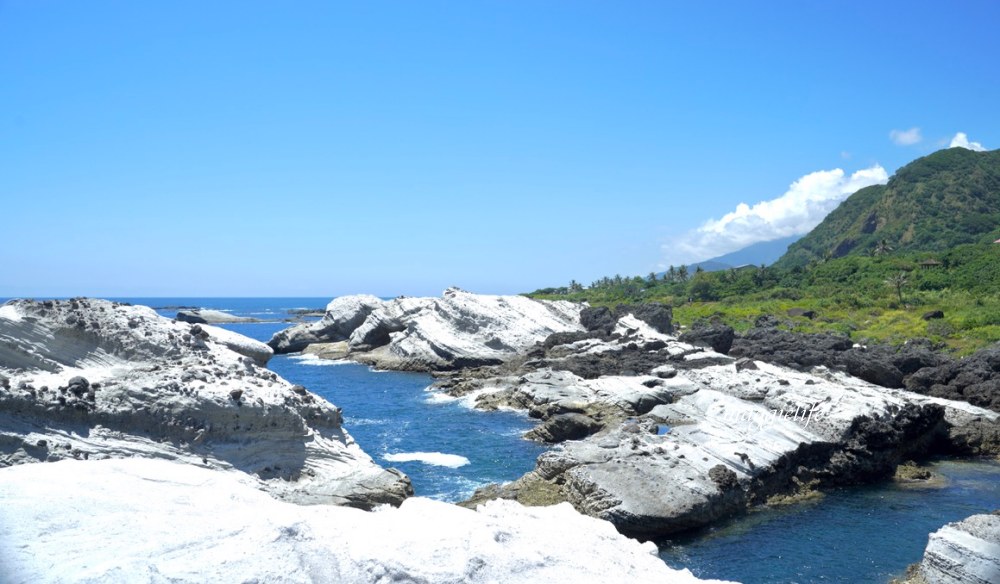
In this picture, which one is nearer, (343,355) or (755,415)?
(755,415)

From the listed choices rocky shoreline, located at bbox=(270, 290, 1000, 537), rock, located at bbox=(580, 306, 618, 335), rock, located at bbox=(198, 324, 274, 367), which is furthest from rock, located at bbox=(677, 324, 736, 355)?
rock, located at bbox=(198, 324, 274, 367)

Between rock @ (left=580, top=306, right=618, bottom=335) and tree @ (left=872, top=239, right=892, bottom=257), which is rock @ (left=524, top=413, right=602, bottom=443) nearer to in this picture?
rock @ (left=580, top=306, right=618, bottom=335)

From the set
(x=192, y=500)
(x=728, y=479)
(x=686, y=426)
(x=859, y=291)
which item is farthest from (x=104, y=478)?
(x=859, y=291)

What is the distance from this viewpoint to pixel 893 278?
263 ft

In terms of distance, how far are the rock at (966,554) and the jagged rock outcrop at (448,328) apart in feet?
145

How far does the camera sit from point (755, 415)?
1126 inches

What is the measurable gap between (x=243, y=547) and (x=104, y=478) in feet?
12.4

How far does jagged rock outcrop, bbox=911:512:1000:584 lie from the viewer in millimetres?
15430

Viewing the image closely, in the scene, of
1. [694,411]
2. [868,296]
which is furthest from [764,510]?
[868,296]

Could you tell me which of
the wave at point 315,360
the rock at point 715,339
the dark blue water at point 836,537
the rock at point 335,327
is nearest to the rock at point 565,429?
the dark blue water at point 836,537

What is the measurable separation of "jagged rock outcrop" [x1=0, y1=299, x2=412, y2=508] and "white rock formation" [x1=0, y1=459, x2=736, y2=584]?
3280 mm

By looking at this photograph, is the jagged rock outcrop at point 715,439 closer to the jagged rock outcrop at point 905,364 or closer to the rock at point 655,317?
the jagged rock outcrop at point 905,364

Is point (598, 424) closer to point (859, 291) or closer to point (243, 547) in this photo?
point (243, 547)

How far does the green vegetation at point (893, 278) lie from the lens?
66188 mm
